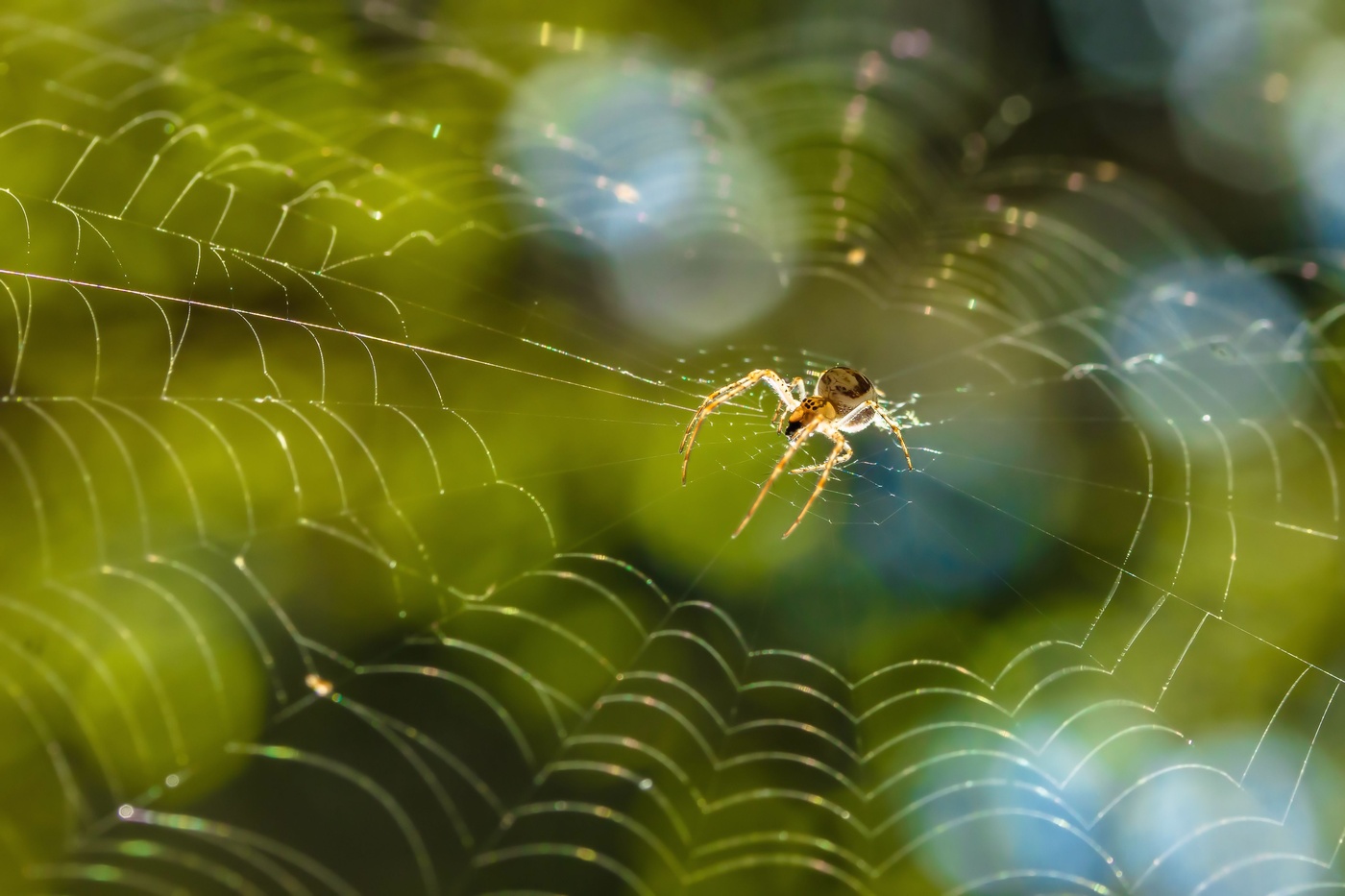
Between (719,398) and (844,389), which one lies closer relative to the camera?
(719,398)

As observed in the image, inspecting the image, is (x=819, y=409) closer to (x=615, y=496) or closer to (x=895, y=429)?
(x=895, y=429)

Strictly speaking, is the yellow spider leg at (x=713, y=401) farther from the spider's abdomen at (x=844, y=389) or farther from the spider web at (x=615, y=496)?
the spider's abdomen at (x=844, y=389)

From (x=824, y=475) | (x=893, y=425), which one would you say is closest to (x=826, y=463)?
(x=824, y=475)

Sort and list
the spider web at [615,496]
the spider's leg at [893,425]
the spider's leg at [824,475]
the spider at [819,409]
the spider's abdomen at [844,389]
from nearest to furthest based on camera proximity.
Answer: the spider web at [615,496] → the spider's leg at [824,475] → the spider at [819,409] → the spider's abdomen at [844,389] → the spider's leg at [893,425]

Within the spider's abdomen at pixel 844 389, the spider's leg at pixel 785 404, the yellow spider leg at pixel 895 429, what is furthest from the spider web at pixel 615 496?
the spider's abdomen at pixel 844 389

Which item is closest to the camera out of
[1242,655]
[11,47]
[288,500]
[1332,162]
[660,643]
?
[11,47]

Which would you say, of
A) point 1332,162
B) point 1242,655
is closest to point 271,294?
point 1242,655

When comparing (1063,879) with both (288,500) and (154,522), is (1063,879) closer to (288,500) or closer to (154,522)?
(288,500)

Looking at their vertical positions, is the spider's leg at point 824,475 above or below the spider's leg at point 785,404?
below
